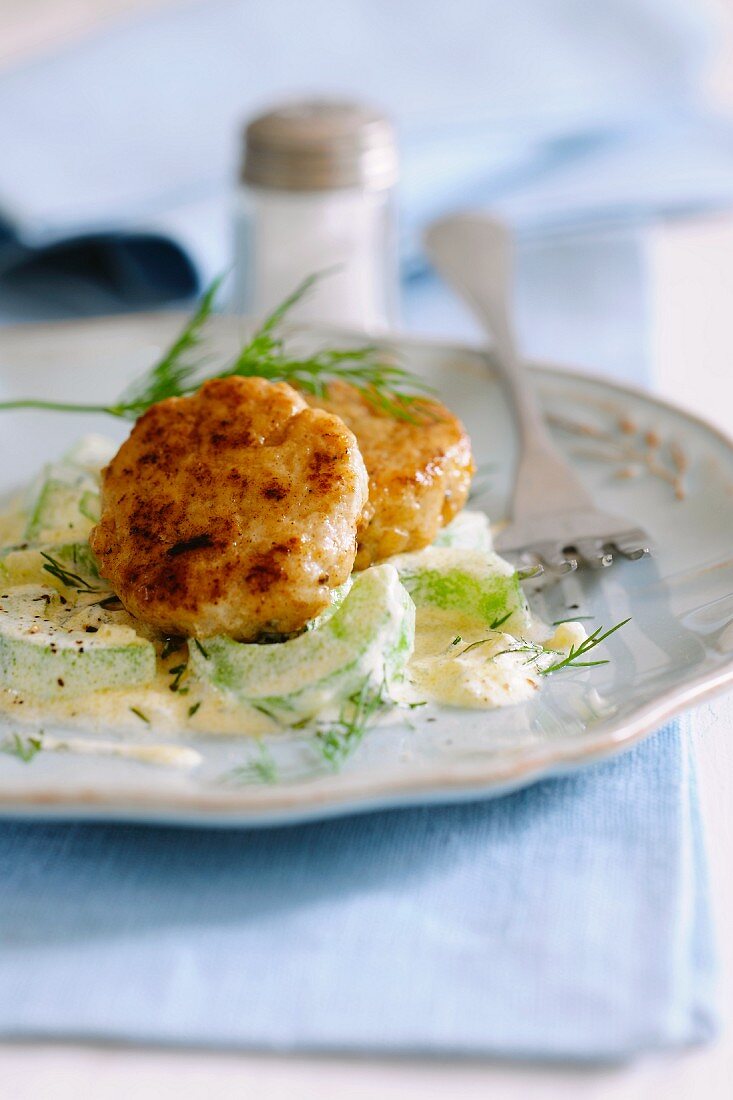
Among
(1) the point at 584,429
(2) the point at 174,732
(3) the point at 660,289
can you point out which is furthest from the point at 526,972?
(3) the point at 660,289

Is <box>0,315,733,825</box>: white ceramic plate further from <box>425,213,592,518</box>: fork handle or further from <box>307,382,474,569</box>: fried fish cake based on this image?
<box>307,382,474,569</box>: fried fish cake

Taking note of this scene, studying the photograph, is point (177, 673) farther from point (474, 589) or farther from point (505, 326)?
point (505, 326)

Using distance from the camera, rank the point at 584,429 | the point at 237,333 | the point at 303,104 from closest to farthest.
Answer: the point at 584,429, the point at 237,333, the point at 303,104

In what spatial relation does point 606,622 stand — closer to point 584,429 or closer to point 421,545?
point 421,545

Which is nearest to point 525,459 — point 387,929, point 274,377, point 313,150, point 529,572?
point 529,572

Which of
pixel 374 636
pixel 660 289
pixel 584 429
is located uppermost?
pixel 374 636

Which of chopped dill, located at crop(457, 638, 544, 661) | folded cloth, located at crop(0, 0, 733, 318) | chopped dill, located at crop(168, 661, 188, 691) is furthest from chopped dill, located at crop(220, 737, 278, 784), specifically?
folded cloth, located at crop(0, 0, 733, 318)

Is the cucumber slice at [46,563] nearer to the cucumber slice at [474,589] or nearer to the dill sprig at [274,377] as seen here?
the dill sprig at [274,377]
